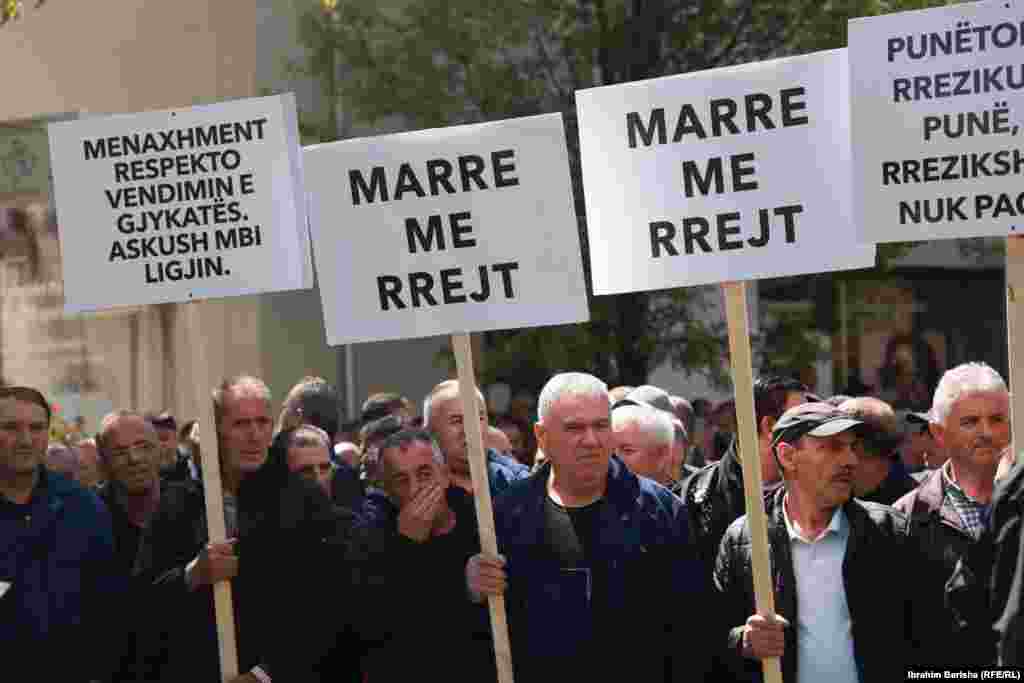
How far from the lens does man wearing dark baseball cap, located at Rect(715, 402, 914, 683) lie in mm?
5777

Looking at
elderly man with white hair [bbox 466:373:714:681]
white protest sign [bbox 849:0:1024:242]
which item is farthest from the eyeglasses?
white protest sign [bbox 849:0:1024:242]

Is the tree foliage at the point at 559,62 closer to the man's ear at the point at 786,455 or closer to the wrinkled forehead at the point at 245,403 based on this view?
the wrinkled forehead at the point at 245,403

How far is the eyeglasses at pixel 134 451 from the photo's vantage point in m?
8.12

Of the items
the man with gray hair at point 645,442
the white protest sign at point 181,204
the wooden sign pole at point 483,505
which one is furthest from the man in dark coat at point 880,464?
the white protest sign at point 181,204

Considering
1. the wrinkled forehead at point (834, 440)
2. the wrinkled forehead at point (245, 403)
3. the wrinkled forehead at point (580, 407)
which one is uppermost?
the wrinkled forehead at point (245, 403)

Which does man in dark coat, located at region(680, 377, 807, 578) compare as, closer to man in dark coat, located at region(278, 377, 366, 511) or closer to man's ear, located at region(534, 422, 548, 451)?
man's ear, located at region(534, 422, 548, 451)

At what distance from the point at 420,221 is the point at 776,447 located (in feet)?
5.03

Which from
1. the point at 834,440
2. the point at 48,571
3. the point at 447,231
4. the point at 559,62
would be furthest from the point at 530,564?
the point at 559,62

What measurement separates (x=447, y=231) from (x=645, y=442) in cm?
166

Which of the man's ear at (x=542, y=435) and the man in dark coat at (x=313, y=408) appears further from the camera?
the man in dark coat at (x=313, y=408)

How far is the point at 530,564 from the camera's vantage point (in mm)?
6203

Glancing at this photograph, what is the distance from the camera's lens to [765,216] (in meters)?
6.21

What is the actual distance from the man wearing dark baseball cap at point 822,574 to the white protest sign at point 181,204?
78.1 inches

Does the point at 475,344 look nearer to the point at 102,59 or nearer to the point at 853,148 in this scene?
the point at 102,59
